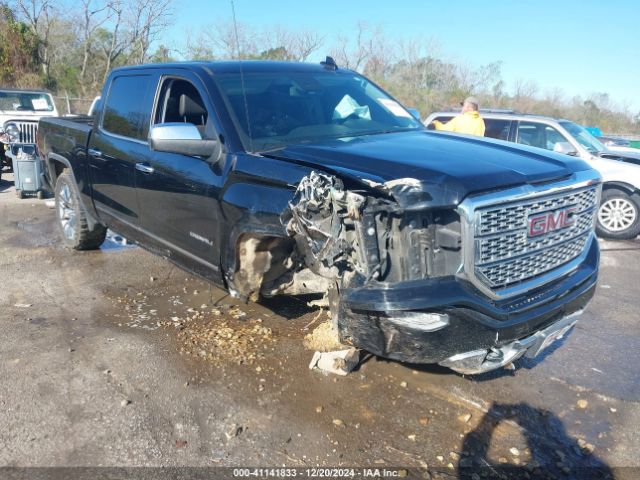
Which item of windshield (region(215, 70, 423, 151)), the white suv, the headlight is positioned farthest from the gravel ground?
the headlight

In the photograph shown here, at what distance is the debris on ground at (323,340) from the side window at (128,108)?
213cm

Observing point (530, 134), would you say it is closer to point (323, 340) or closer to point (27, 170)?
point (323, 340)

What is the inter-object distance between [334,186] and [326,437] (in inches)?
54.8

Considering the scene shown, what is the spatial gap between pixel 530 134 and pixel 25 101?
412 inches

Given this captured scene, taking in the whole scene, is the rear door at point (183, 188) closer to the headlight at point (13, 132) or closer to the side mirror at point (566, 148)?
the side mirror at point (566, 148)

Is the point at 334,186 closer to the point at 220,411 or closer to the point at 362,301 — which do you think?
the point at 362,301

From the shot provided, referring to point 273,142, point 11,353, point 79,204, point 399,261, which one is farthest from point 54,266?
point 399,261

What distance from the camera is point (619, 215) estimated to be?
844 cm

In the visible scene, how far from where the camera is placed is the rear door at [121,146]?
4746mm

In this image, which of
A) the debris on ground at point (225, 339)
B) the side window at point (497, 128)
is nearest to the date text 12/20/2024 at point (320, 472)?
the debris on ground at point (225, 339)

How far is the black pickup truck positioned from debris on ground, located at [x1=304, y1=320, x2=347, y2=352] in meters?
0.59

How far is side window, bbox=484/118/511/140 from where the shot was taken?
29.3 ft

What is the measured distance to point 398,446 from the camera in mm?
3082

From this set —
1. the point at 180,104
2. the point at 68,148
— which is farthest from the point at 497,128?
the point at 68,148
